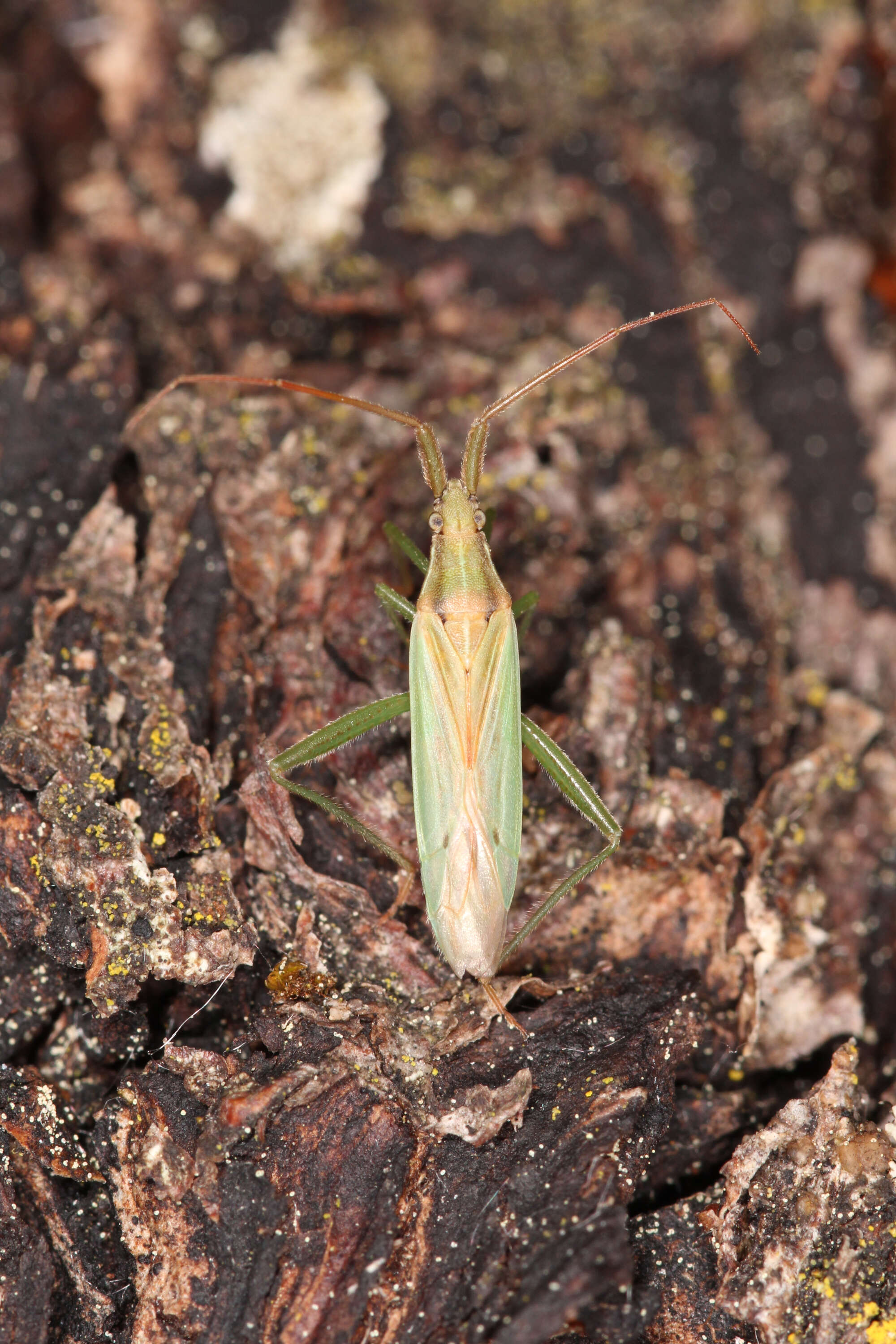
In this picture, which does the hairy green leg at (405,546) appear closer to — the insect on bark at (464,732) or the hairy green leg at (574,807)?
the insect on bark at (464,732)

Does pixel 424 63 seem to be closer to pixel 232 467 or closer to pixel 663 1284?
pixel 232 467

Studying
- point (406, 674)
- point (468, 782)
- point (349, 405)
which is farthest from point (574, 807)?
point (349, 405)

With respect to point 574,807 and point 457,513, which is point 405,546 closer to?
point 457,513

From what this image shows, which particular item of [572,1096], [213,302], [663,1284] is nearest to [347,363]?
[213,302]

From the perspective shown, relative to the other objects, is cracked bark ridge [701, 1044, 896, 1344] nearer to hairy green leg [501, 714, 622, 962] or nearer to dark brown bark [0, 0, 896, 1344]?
dark brown bark [0, 0, 896, 1344]

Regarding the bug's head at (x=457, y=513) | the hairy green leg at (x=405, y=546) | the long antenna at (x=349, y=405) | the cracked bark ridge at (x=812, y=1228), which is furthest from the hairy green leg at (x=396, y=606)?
the cracked bark ridge at (x=812, y=1228)

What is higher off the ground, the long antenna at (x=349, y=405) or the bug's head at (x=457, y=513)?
the long antenna at (x=349, y=405)

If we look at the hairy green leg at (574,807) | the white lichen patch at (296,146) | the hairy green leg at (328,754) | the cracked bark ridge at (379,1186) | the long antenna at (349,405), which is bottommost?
the cracked bark ridge at (379,1186)

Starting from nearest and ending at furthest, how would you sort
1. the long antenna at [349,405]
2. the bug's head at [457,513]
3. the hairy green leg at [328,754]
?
the hairy green leg at [328,754]
the long antenna at [349,405]
the bug's head at [457,513]
